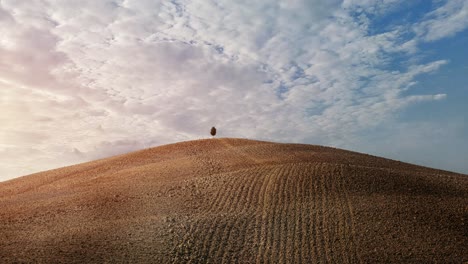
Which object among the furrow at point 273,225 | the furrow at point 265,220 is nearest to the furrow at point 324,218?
the furrow at point 273,225

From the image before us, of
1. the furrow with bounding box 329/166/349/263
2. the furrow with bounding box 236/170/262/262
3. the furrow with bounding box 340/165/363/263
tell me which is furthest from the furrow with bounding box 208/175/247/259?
the furrow with bounding box 340/165/363/263

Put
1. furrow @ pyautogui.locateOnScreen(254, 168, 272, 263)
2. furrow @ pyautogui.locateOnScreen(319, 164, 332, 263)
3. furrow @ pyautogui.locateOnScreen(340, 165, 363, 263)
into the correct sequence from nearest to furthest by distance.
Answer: furrow @ pyautogui.locateOnScreen(340, 165, 363, 263) → furrow @ pyautogui.locateOnScreen(319, 164, 332, 263) → furrow @ pyautogui.locateOnScreen(254, 168, 272, 263)

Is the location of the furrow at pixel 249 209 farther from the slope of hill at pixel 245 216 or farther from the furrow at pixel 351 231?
the furrow at pixel 351 231

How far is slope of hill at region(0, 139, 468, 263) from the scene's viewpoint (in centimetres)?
1344

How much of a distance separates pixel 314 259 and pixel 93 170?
750 inches

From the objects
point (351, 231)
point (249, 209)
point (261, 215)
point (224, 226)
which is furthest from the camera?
point (249, 209)

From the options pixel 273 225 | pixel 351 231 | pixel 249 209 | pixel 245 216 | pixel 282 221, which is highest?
pixel 249 209

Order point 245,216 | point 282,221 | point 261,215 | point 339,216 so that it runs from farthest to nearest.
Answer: point 261,215 < point 245,216 < point 339,216 < point 282,221

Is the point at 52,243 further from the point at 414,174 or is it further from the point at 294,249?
the point at 414,174

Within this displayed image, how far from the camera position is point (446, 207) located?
663 inches

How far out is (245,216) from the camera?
16.0 metres

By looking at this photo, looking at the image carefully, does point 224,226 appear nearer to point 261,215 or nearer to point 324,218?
point 261,215

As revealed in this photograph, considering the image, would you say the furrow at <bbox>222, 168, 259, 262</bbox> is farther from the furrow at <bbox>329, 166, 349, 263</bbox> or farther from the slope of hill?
the furrow at <bbox>329, 166, 349, 263</bbox>

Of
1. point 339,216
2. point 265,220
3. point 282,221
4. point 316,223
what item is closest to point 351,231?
point 339,216
